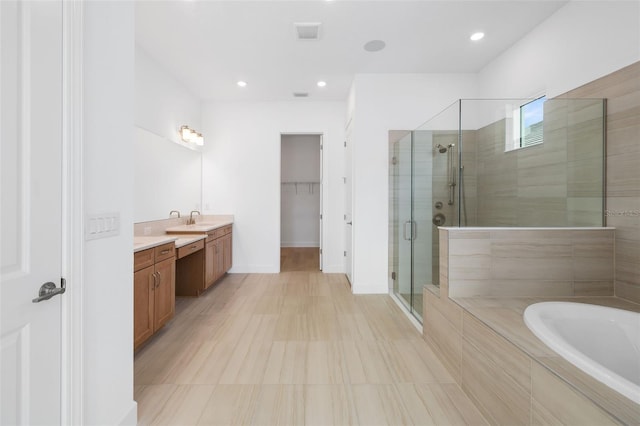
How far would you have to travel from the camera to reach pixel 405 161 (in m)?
3.39

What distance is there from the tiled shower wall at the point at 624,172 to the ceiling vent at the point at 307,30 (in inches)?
93.0

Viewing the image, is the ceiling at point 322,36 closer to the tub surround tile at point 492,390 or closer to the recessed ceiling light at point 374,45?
the recessed ceiling light at point 374,45

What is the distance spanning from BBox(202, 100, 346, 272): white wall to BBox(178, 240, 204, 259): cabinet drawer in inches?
51.4

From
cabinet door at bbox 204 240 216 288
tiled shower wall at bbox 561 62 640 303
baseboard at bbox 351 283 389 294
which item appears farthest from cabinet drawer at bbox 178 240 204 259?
tiled shower wall at bbox 561 62 640 303

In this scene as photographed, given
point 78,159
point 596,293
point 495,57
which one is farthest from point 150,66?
point 596,293

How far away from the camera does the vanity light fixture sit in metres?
3.87

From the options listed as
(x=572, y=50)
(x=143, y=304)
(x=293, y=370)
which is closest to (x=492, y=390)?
(x=293, y=370)

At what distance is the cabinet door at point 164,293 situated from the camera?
2.32 m

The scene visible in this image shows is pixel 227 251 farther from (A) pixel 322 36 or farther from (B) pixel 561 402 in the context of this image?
(B) pixel 561 402

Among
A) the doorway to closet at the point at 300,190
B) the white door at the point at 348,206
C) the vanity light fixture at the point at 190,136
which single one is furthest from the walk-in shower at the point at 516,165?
the doorway to closet at the point at 300,190

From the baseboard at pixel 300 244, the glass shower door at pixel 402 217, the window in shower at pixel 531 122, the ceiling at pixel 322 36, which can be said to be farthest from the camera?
the baseboard at pixel 300 244

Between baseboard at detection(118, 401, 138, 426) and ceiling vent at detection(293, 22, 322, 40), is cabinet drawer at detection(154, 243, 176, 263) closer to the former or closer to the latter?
baseboard at detection(118, 401, 138, 426)

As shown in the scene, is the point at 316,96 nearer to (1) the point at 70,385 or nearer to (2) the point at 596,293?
(2) the point at 596,293

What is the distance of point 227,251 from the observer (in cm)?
434
